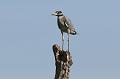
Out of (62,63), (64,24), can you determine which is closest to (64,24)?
(64,24)

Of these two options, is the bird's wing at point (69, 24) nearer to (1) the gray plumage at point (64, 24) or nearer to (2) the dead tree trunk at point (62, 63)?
(1) the gray plumage at point (64, 24)

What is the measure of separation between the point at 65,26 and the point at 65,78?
9.02 meters

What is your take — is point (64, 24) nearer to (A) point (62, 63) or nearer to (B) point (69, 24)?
(B) point (69, 24)

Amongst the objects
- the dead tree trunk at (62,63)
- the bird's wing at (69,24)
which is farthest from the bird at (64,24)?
the dead tree trunk at (62,63)

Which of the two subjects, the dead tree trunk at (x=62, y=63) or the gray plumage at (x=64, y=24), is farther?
the gray plumage at (x=64, y=24)

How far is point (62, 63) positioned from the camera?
893 inches

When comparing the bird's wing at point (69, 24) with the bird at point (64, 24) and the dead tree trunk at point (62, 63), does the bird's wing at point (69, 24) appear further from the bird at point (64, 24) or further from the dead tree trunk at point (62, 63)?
the dead tree trunk at point (62, 63)

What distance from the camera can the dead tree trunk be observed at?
2252 cm

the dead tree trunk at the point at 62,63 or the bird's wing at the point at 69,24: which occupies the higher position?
the bird's wing at the point at 69,24

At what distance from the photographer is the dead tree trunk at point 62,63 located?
22.5 metres

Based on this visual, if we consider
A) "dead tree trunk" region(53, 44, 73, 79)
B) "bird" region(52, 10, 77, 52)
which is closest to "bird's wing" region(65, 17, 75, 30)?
"bird" region(52, 10, 77, 52)

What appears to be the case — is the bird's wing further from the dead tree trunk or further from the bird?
the dead tree trunk

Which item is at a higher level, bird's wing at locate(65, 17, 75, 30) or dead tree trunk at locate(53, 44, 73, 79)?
bird's wing at locate(65, 17, 75, 30)

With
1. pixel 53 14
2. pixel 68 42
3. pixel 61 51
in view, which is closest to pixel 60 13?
pixel 53 14
